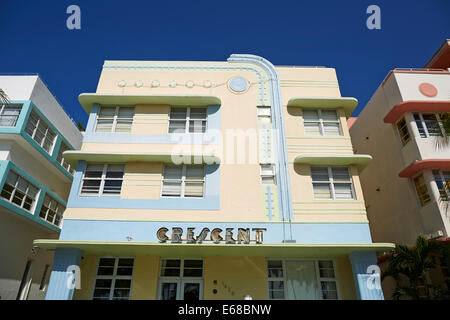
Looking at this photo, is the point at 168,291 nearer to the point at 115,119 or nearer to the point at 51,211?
the point at 115,119

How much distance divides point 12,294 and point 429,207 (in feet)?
71.6

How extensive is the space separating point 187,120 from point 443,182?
12.8m

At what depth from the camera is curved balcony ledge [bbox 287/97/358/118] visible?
1525 cm

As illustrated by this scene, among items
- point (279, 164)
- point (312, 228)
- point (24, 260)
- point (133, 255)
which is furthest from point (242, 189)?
point (24, 260)

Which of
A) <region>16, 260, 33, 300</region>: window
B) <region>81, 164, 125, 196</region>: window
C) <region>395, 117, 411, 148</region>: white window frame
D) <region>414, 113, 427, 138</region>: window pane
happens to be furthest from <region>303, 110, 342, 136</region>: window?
<region>16, 260, 33, 300</region>: window

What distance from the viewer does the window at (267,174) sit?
1419 cm

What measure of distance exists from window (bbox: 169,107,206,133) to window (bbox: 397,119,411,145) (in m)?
10.9

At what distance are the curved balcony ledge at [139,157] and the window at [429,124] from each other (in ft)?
35.5

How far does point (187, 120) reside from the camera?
51.0 ft

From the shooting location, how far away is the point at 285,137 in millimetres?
14984

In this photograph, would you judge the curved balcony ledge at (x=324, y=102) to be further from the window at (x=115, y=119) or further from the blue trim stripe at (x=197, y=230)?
the window at (x=115, y=119)

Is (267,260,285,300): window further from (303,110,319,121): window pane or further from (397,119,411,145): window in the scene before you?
(397,119,411,145): window

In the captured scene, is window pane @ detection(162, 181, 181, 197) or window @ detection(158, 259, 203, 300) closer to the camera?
window @ detection(158, 259, 203, 300)
